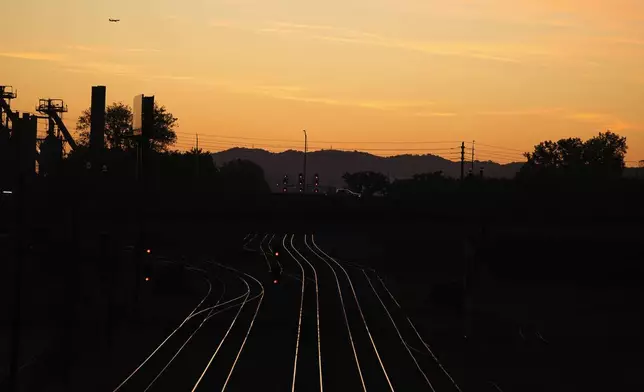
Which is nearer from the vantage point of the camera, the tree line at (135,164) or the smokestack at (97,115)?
the smokestack at (97,115)

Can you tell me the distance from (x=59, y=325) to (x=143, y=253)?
422 inches

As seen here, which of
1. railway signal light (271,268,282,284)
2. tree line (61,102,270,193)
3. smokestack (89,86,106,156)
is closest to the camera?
railway signal light (271,268,282,284)

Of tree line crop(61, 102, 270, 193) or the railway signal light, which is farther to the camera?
tree line crop(61, 102, 270, 193)

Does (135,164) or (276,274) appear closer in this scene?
(276,274)

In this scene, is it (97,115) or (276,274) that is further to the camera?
(97,115)

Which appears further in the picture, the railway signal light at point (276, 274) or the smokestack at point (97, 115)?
the smokestack at point (97, 115)

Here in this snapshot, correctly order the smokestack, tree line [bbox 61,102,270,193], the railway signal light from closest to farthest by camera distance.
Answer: the railway signal light, the smokestack, tree line [bbox 61,102,270,193]

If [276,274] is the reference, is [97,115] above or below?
above

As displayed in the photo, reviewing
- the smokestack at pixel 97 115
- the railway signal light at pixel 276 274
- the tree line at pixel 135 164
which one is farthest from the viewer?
the tree line at pixel 135 164

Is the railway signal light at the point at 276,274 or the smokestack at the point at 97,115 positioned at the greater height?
the smokestack at the point at 97,115

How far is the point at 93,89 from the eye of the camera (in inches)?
3455

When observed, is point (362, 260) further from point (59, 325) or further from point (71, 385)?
point (71, 385)

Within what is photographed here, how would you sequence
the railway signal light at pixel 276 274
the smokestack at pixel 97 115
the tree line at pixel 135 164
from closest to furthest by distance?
1. the railway signal light at pixel 276 274
2. the smokestack at pixel 97 115
3. the tree line at pixel 135 164

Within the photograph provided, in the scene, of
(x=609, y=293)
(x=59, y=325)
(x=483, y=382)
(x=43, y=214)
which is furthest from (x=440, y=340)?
(x=43, y=214)
